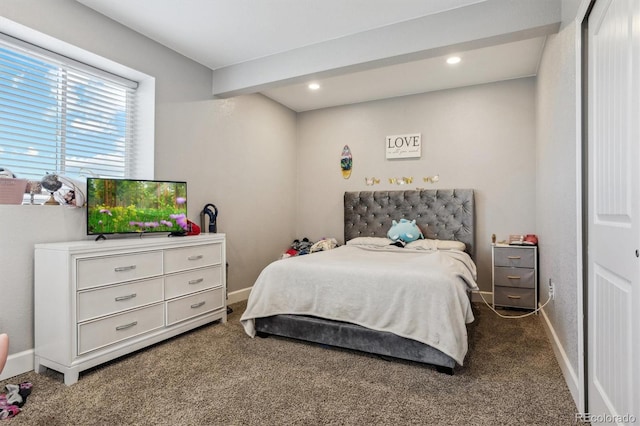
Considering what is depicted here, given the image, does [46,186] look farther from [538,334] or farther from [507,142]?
[507,142]

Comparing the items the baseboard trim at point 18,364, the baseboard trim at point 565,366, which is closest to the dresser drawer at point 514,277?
the baseboard trim at point 565,366

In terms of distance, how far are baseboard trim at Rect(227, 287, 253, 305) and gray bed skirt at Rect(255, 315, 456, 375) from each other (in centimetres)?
117

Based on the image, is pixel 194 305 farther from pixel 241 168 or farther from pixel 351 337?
pixel 241 168

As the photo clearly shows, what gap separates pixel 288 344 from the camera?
2.74 metres

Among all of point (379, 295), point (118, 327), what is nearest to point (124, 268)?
point (118, 327)

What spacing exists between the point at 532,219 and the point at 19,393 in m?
4.58

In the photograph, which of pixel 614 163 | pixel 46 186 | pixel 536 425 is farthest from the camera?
pixel 46 186

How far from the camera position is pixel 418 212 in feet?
14.1

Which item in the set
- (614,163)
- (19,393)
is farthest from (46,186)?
(614,163)

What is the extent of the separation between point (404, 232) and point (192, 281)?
2.36 m

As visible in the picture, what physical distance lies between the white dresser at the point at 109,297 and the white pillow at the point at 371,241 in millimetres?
1917

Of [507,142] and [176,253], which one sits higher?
[507,142]

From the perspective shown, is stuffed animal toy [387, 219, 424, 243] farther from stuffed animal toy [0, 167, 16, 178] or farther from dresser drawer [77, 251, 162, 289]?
stuffed animal toy [0, 167, 16, 178]

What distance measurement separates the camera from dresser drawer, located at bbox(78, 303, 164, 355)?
220 cm
